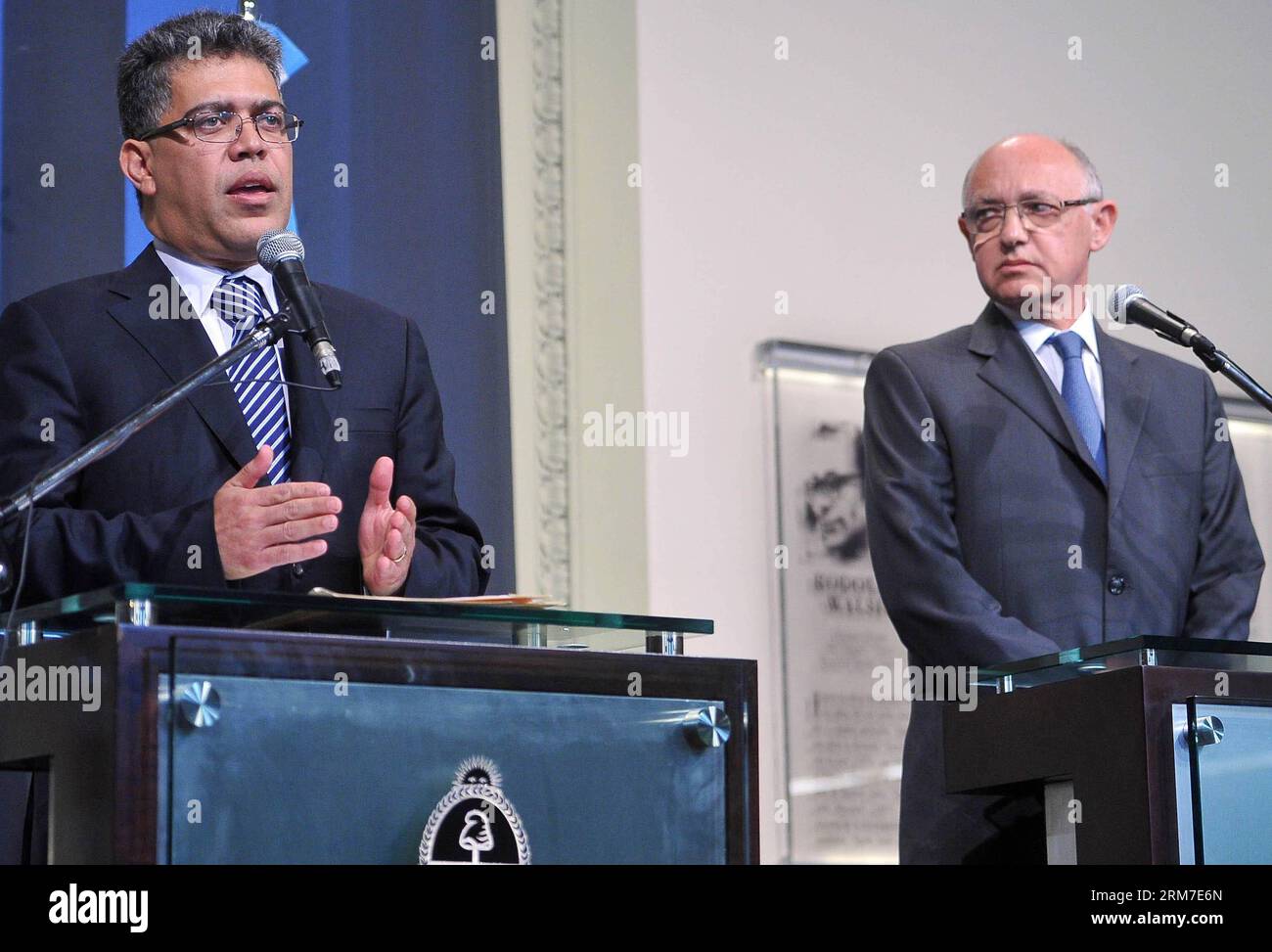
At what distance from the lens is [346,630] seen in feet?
5.81

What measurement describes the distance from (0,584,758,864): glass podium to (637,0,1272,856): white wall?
8.62ft

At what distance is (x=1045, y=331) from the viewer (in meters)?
3.17

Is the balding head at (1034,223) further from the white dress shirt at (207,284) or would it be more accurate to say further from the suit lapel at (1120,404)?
the white dress shirt at (207,284)

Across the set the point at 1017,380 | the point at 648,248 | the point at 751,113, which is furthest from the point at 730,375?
the point at 1017,380

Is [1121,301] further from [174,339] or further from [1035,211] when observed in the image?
[174,339]

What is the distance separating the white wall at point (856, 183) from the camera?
Answer: 15.3 feet

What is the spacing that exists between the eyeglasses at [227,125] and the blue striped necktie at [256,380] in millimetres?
212

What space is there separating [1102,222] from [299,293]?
69.1 inches

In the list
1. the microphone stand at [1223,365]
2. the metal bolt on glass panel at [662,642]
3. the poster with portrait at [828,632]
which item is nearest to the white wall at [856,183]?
the poster with portrait at [828,632]

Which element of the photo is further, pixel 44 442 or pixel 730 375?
pixel 730 375
